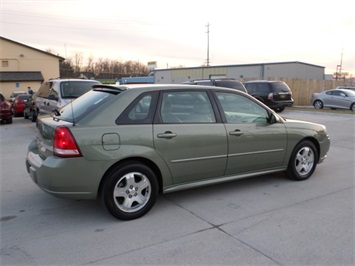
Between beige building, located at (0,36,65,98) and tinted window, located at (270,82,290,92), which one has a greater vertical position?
beige building, located at (0,36,65,98)

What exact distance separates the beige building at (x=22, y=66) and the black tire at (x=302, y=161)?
1584 inches

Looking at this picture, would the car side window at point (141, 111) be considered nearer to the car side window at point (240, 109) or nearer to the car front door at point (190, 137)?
the car front door at point (190, 137)

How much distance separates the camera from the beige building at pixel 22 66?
1550 inches

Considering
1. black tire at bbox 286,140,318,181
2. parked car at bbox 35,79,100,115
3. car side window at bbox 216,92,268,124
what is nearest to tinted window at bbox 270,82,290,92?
parked car at bbox 35,79,100,115

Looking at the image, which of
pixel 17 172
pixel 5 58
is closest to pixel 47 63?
pixel 5 58

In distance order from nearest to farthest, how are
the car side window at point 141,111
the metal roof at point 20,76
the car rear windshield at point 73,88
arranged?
the car side window at point 141,111
the car rear windshield at point 73,88
the metal roof at point 20,76

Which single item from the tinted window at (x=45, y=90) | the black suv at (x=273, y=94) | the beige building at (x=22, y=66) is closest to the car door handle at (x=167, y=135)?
the tinted window at (x=45, y=90)

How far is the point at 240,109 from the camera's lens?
4.90 metres

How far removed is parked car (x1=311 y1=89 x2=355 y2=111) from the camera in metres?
20.3

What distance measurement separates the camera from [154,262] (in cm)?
303

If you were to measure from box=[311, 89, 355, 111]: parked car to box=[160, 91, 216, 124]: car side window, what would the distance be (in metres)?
18.7

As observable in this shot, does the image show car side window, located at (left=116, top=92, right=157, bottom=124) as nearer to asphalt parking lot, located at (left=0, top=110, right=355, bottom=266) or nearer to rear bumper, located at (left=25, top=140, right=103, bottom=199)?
rear bumper, located at (left=25, top=140, right=103, bottom=199)

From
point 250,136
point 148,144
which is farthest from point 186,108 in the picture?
point 250,136

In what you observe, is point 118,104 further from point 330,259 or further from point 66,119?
point 330,259
